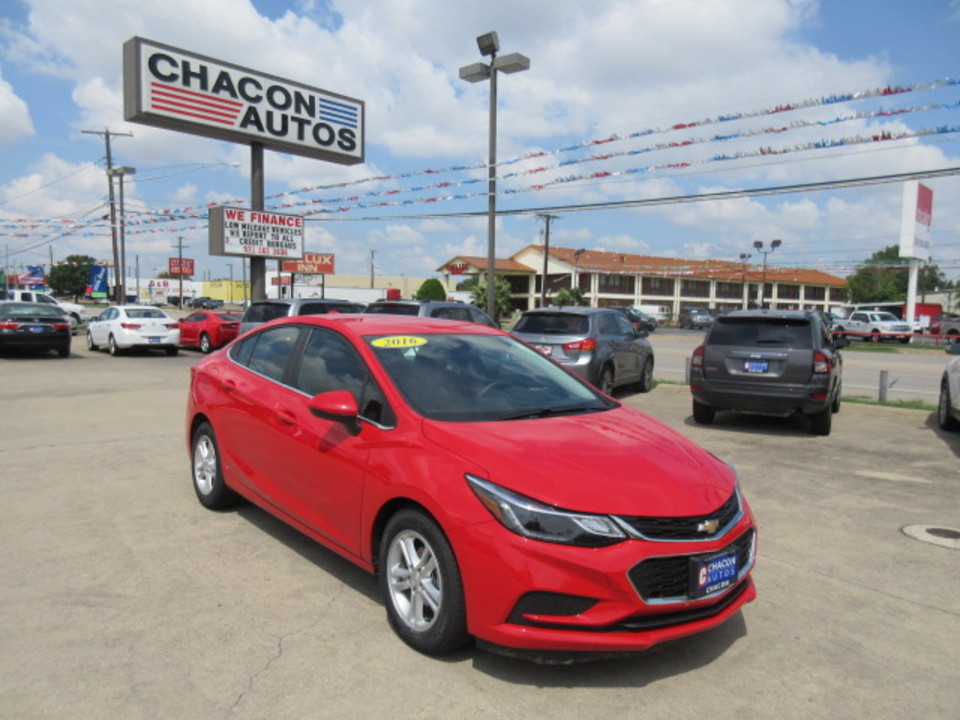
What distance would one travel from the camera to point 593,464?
323 centimetres

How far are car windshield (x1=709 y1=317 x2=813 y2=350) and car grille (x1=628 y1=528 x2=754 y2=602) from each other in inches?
263

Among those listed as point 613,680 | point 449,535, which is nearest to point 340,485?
point 449,535

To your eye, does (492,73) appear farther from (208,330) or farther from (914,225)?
(914,225)

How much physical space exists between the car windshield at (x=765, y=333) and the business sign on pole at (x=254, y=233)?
15088 millimetres

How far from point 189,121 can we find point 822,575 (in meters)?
18.3

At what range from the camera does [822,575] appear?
434cm

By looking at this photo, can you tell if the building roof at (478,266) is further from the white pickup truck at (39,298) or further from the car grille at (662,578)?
the car grille at (662,578)

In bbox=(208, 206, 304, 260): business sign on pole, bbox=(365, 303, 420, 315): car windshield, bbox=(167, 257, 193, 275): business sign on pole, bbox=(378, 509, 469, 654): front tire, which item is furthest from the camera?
bbox=(167, 257, 193, 275): business sign on pole

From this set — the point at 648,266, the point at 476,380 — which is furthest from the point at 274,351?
the point at 648,266

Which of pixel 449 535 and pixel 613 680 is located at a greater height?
pixel 449 535

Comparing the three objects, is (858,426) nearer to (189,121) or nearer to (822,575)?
(822,575)

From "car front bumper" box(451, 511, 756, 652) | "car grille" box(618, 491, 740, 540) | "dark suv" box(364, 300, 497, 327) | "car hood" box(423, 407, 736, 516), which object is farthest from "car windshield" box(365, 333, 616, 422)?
"dark suv" box(364, 300, 497, 327)

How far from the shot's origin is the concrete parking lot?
2.91 metres

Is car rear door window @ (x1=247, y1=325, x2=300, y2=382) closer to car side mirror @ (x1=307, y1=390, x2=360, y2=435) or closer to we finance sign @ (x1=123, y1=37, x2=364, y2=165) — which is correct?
car side mirror @ (x1=307, y1=390, x2=360, y2=435)
